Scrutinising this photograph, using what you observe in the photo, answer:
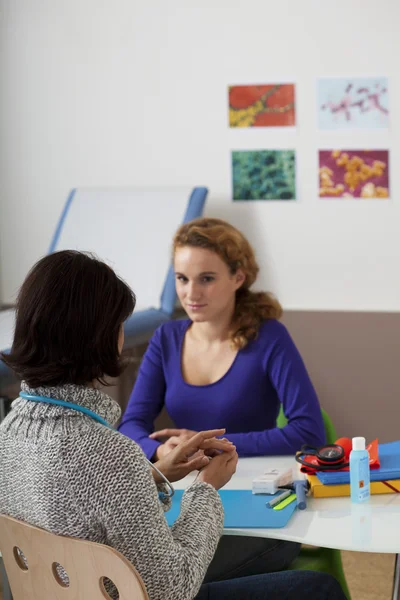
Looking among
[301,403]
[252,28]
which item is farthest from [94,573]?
[252,28]

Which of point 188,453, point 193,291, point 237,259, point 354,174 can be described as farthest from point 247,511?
point 354,174

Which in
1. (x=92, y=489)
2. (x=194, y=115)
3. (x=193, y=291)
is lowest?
(x=92, y=489)

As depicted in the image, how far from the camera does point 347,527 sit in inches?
68.2

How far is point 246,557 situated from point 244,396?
1.60ft

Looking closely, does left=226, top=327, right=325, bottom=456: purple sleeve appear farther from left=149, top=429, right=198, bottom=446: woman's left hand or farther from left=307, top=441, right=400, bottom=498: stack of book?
left=307, top=441, right=400, bottom=498: stack of book

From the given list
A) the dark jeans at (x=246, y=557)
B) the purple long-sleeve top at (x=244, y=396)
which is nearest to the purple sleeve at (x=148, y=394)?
the purple long-sleeve top at (x=244, y=396)

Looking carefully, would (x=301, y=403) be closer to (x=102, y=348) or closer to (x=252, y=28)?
(x=102, y=348)

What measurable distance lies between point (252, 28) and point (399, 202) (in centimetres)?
86

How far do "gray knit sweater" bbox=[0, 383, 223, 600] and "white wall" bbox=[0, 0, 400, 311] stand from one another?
2.15 metres

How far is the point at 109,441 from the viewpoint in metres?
1.45

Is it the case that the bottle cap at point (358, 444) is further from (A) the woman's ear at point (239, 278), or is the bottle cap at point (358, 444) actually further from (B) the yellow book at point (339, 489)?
(A) the woman's ear at point (239, 278)

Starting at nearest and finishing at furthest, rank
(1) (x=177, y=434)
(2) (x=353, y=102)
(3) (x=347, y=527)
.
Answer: (3) (x=347, y=527)
(1) (x=177, y=434)
(2) (x=353, y=102)

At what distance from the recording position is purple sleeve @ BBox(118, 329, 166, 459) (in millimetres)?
2508

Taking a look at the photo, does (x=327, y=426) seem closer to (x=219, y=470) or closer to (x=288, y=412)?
(x=288, y=412)
